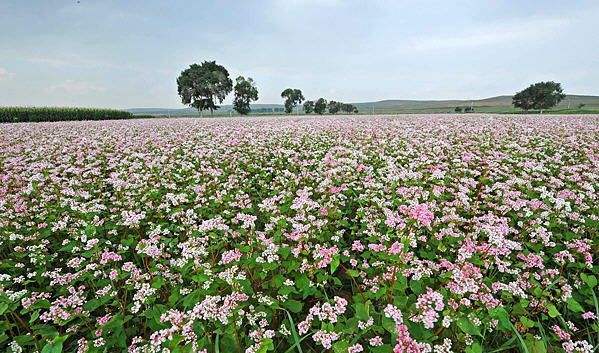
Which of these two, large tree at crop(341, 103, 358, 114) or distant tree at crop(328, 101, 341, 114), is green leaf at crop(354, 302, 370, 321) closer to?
large tree at crop(341, 103, 358, 114)

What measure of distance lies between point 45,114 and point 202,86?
4616 cm

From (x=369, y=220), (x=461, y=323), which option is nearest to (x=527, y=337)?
(x=461, y=323)

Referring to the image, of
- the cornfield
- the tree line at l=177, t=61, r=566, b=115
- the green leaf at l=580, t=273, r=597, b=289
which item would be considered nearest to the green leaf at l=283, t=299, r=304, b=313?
the green leaf at l=580, t=273, r=597, b=289

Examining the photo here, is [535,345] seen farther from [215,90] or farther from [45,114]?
[215,90]

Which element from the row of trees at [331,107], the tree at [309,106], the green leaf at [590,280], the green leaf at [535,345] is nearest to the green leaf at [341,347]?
the green leaf at [535,345]

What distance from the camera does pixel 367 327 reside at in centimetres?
264

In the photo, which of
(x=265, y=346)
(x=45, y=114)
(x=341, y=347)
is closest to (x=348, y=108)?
(x=45, y=114)

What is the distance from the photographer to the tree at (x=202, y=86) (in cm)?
8238

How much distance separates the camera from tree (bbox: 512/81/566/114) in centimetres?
8206

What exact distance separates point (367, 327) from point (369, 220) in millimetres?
1926

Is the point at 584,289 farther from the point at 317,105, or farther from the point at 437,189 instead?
the point at 317,105

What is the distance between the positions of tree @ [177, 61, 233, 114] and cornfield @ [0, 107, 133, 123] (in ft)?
112

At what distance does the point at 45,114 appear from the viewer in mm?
38781

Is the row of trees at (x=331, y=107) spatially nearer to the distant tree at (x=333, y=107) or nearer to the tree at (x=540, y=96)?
the distant tree at (x=333, y=107)
